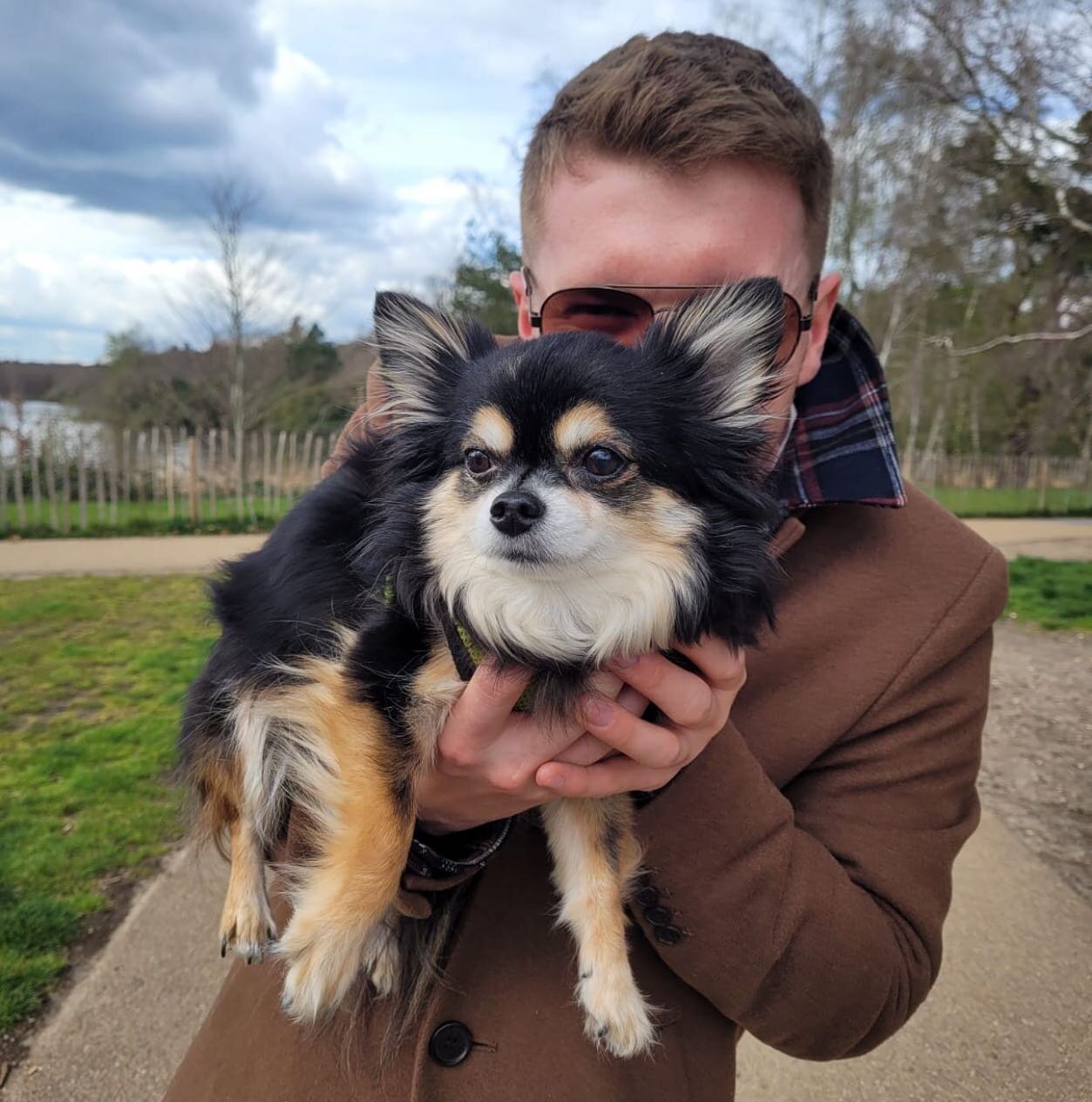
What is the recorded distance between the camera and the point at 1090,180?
10.7 m

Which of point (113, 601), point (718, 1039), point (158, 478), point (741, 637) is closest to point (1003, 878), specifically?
point (718, 1039)

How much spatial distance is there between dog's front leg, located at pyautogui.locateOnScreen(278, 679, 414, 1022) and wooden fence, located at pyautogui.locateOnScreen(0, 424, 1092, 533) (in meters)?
9.56

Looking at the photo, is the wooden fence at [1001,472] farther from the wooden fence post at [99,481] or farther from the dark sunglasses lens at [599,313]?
the dark sunglasses lens at [599,313]

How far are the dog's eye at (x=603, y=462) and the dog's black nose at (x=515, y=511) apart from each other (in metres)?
0.14

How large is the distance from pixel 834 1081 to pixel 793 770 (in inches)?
58.1

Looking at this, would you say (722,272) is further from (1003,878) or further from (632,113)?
(1003,878)

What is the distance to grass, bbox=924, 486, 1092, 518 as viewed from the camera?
837 inches

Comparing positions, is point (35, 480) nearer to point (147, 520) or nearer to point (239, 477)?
point (147, 520)

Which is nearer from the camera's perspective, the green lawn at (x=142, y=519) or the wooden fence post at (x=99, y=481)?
the green lawn at (x=142, y=519)

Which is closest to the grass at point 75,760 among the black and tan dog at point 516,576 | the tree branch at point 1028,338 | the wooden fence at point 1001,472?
the black and tan dog at point 516,576

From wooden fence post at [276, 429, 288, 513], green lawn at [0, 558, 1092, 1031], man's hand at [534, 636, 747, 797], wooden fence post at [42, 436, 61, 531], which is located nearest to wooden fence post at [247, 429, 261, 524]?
wooden fence post at [276, 429, 288, 513]

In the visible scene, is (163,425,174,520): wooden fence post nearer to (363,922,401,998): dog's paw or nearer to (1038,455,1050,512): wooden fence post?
(363,922,401,998): dog's paw

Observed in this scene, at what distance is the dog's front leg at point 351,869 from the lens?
55.2 inches

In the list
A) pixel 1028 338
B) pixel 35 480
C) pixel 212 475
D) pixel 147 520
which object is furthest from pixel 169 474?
pixel 1028 338
